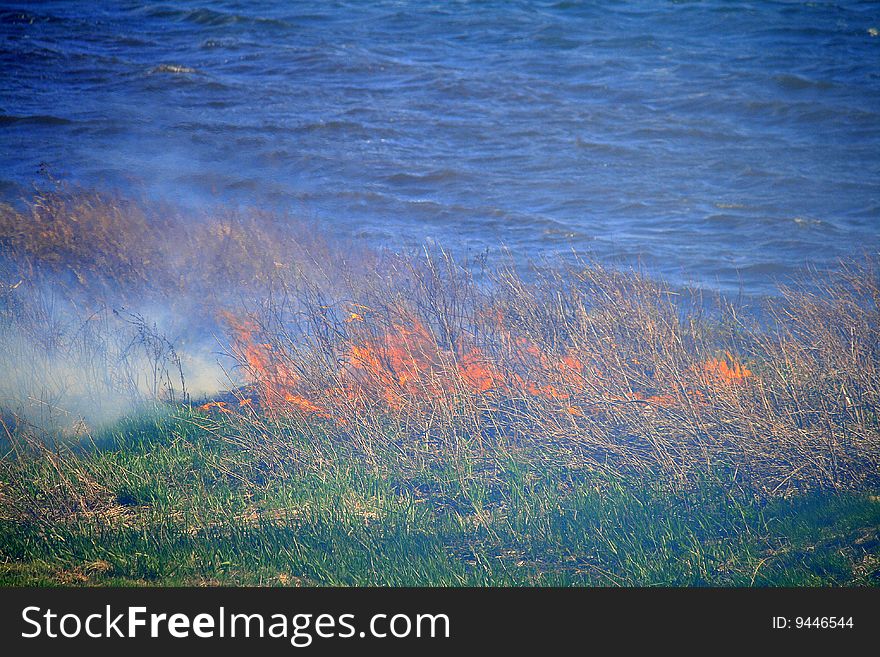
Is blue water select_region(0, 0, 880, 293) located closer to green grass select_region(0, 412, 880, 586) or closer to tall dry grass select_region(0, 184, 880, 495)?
tall dry grass select_region(0, 184, 880, 495)

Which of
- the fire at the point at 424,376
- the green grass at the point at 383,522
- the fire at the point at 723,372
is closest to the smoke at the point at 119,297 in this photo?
the fire at the point at 424,376

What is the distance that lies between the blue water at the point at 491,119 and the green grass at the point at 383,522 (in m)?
8.66

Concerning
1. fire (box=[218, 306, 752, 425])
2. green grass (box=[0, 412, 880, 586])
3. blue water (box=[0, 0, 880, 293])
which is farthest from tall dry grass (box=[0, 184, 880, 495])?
blue water (box=[0, 0, 880, 293])

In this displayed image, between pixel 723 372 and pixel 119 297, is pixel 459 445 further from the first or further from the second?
pixel 119 297

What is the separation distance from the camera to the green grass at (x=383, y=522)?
5.72 meters

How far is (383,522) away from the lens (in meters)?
6.29

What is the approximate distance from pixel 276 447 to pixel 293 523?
0.92 meters

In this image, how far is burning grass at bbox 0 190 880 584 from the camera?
5898 millimetres

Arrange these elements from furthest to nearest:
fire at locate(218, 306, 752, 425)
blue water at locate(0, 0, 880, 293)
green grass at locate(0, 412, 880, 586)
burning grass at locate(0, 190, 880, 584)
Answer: blue water at locate(0, 0, 880, 293)
fire at locate(218, 306, 752, 425)
burning grass at locate(0, 190, 880, 584)
green grass at locate(0, 412, 880, 586)

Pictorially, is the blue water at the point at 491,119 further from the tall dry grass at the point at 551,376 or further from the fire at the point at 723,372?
the fire at the point at 723,372

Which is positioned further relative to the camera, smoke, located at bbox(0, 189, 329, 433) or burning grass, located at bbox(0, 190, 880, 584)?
smoke, located at bbox(0, 189, 329, 433)

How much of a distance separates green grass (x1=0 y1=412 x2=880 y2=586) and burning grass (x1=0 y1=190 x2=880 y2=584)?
18 mm

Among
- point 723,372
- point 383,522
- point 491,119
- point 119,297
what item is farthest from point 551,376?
point 491,119

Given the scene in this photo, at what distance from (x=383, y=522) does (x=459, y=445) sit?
3.38ft
